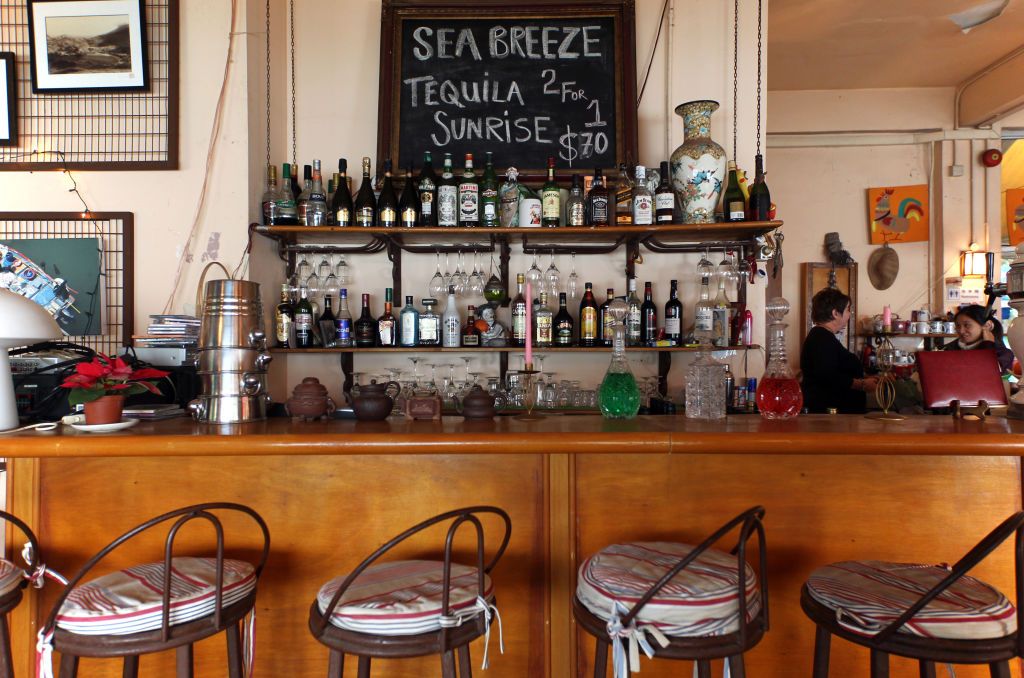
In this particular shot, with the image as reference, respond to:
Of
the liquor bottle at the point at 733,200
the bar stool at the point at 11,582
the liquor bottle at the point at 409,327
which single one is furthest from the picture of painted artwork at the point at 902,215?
the bar stool at the point at 11,582

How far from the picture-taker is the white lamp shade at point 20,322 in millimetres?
1573

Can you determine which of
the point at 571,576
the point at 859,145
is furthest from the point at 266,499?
the point at 859,145

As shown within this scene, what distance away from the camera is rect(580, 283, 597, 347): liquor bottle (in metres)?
2.91

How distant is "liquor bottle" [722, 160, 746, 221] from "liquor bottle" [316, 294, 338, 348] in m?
1.83

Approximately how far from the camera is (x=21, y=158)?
2.64m

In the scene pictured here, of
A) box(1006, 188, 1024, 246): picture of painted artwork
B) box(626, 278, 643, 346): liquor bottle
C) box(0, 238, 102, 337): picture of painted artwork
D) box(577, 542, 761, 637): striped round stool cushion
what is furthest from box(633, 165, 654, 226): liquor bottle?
box(1006, 188, 1024, 246): picture of painted artwork

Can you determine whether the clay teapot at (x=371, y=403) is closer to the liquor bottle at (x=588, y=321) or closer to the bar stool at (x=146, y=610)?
the bar stool at (x=146, y=610)

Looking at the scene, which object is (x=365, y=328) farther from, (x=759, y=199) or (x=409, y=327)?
(x=759, y=199)

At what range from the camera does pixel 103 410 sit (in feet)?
5.45

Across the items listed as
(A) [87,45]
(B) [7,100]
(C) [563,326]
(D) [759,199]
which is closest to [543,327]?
(C) [563,326]

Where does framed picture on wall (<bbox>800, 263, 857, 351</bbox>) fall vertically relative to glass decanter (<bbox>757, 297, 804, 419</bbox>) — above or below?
above

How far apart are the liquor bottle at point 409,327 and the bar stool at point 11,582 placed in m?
1.62

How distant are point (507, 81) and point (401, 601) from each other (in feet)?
8.02

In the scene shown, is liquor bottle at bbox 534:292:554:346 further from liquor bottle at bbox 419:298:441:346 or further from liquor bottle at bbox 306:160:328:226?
liquor bottle at bbox 306:160:328:226
